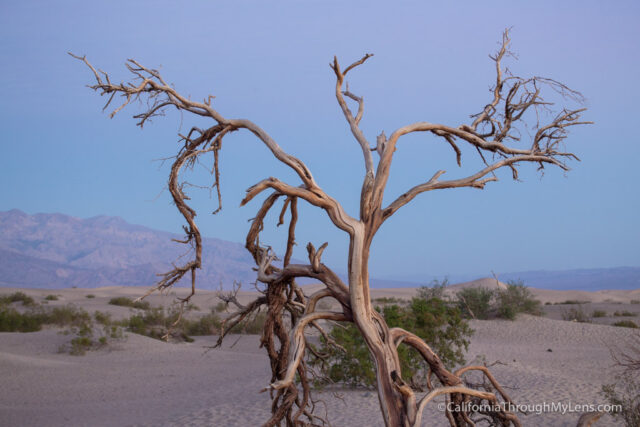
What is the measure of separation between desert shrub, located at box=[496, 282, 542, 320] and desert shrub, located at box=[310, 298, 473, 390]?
39.7ft

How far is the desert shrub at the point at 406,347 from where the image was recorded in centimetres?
1228

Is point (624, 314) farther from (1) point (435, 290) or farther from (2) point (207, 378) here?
(2) point (207, 378)

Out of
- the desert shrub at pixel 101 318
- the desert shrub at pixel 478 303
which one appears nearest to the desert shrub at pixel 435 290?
the desert shrub at pixel 478 303

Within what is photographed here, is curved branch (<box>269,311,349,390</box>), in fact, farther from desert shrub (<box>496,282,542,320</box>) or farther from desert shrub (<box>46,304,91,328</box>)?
desert shrub (<box>46,304,91,328</box>)

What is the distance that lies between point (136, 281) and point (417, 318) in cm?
12642

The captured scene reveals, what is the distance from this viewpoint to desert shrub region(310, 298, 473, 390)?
1228 cm

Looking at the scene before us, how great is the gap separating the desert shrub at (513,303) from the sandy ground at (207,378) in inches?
21.5

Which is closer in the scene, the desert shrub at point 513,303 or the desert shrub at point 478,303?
the desert shrub at point 513,303

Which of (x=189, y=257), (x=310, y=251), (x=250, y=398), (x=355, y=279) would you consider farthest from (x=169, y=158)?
(x=250, y=398)

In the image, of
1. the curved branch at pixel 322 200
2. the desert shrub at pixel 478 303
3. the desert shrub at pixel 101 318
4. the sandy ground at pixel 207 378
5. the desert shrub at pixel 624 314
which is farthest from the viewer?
the desert shrub at pixel 624 314

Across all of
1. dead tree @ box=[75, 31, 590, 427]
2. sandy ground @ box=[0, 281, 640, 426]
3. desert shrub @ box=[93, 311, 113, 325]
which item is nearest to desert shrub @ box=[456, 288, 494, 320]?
sandy ground @ box=[0, 281, 640, 426]

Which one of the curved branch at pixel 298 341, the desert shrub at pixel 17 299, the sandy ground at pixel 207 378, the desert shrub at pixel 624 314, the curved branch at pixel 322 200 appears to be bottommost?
the sandy ground at pixel 207 378

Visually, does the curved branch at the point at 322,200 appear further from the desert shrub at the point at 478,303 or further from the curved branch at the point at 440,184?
the desert shrub at the point at 478,303

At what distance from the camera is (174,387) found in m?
15.4
